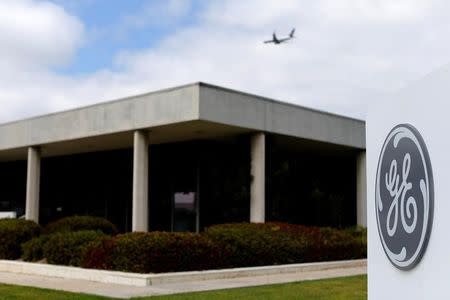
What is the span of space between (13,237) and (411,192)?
16210 mm

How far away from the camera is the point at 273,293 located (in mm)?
12117

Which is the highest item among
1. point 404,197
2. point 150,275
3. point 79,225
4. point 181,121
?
point 181,121

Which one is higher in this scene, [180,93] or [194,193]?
[180,93]

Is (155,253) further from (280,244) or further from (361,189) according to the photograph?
(361,189)

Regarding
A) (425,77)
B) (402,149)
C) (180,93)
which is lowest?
(402,149)

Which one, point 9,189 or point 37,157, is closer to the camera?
point 37,157

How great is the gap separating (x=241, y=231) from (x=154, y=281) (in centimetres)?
429

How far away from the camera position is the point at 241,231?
1758 cm

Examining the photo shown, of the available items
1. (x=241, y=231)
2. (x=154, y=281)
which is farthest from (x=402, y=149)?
(x=241, y=231)

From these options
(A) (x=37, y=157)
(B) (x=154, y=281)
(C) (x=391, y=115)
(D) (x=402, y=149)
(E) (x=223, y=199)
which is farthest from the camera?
(A) (x=37, y=157)

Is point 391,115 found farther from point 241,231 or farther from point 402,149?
point 241,231

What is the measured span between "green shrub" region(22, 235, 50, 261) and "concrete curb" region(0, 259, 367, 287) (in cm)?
66

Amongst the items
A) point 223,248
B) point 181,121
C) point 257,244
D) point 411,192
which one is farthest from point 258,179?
point 411,192

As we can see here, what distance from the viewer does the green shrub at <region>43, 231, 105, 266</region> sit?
16781 millimetres
